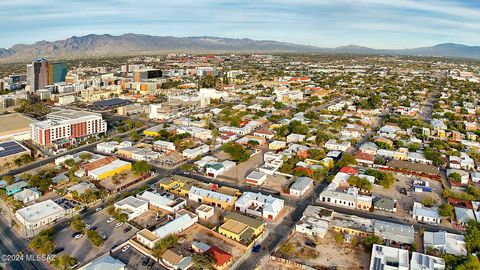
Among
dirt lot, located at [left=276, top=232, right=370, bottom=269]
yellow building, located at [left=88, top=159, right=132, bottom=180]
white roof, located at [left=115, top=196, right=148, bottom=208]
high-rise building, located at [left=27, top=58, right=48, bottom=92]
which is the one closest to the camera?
dirt lot, located at [left=276, top=232, right=370, bottom=269]

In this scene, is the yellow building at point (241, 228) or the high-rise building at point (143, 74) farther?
the high-rise building at point (143, 74)

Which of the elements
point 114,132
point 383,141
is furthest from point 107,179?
point 383,141

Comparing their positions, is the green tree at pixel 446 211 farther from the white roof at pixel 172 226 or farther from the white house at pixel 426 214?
the white roof at pixel 172 226

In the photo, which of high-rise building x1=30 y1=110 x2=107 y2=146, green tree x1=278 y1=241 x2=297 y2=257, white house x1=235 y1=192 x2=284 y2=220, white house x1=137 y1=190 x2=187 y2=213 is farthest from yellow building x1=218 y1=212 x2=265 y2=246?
high-rise building x1=30 y1=110 x2=107 y2=146

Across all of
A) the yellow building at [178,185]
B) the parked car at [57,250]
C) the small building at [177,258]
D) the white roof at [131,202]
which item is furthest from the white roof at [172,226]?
the parked car at [57,250]

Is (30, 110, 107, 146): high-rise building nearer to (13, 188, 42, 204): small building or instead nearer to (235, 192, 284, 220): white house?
(13, 188, 42, 204): small building

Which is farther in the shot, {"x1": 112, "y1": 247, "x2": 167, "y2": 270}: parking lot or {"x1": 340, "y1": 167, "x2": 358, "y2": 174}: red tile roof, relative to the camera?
{"x1": 340, "y1": 167, "x2": 358, "y2": 174}: red tile roof

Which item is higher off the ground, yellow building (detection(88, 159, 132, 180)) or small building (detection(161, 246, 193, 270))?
yellow building (detection(88, 159, 132, 180))
